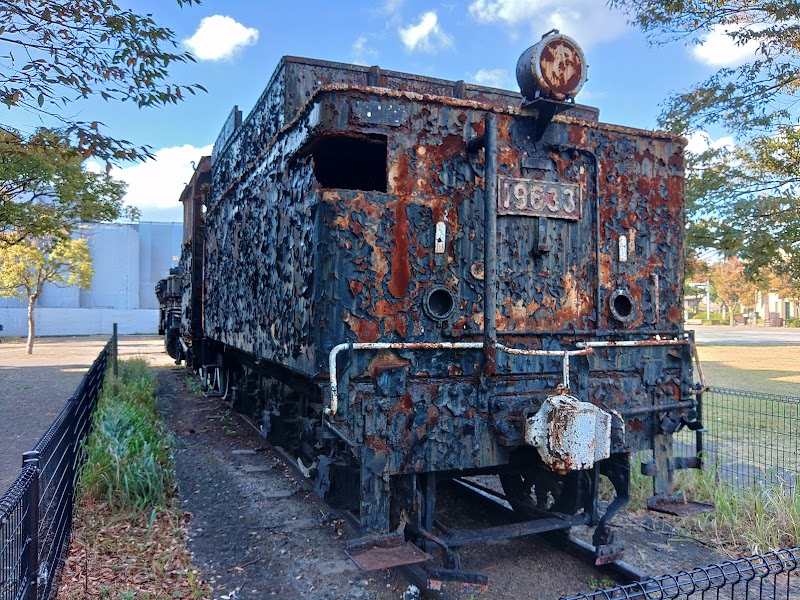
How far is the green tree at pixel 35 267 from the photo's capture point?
2292 centimetres

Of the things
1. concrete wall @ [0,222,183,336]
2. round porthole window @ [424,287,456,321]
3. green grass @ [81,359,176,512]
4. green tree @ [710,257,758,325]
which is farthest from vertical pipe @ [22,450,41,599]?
green tree @ [710,257,758,325]

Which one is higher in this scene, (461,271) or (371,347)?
(461,271)

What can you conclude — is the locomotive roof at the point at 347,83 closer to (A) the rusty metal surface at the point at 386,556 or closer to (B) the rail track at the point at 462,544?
(B) the rail track at the point at 462,544

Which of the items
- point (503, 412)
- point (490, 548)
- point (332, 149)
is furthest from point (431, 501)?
point (332, 149)

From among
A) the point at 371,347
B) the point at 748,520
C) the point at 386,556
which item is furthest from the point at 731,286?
the point at 386,556

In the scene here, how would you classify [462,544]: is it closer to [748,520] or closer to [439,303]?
[439,303]

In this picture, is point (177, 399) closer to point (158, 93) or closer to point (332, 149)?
point (158, 93)

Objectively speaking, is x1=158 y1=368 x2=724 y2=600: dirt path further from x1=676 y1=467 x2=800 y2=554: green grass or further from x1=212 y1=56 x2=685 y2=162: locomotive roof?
x1=212 y1=56 x2=685 y2=162: locomotive roof

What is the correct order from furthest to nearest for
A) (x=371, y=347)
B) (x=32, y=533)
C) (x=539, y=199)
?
(x=539, y=199) < (x=371, y=347) < (x=32, y=533)

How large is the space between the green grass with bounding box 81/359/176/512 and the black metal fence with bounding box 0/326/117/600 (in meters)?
0.22

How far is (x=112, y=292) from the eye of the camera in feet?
140

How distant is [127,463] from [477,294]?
3.62 meters

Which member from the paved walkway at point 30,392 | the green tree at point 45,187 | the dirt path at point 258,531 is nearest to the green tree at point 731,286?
the paved walkway at point 30,392

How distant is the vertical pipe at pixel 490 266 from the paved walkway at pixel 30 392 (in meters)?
4.59
